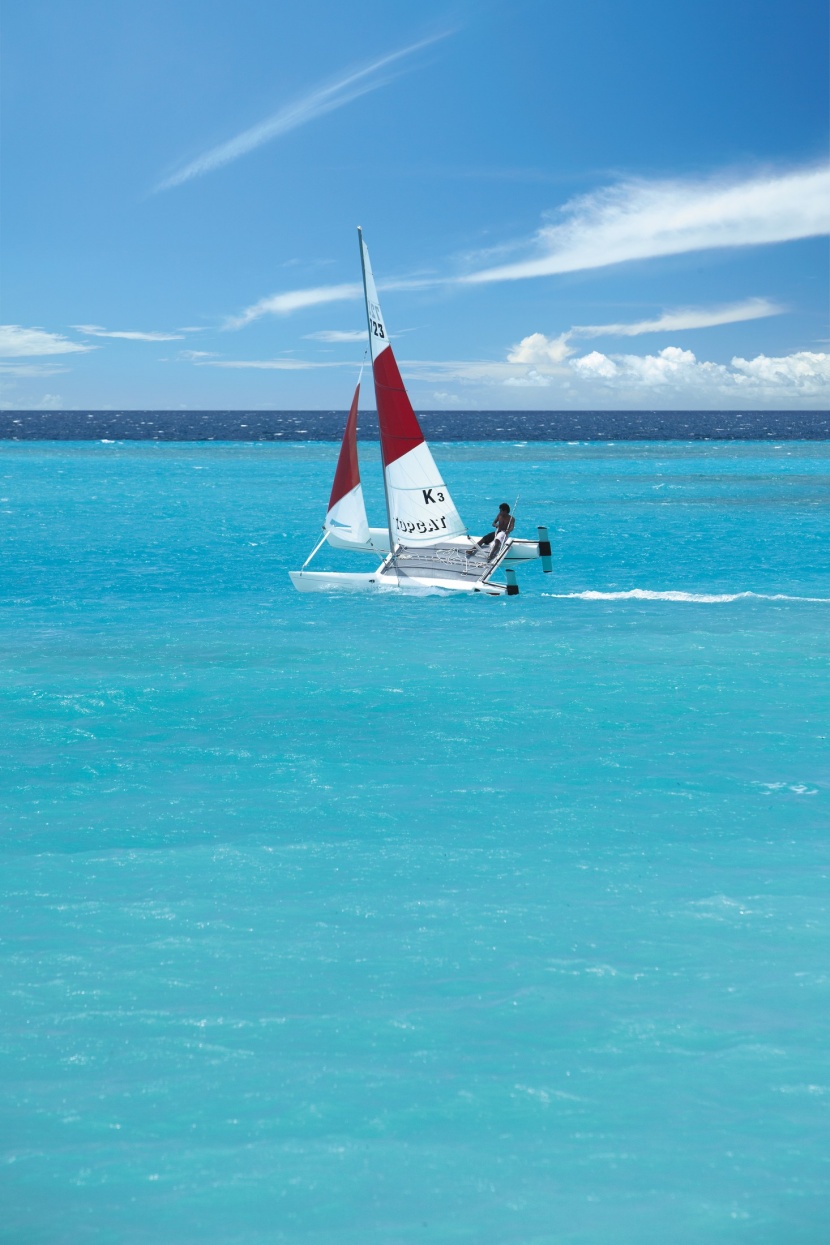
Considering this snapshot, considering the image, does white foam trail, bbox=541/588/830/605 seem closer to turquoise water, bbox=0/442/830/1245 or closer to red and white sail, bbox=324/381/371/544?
red and white sail, bbox=324/381/371/544

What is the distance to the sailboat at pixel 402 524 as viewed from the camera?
31.6 meters

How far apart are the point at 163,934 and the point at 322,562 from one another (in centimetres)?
3482

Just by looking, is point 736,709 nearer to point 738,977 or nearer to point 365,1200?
point 738,977

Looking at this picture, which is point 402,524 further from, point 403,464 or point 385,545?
point 403,464

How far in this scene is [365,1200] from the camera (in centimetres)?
716

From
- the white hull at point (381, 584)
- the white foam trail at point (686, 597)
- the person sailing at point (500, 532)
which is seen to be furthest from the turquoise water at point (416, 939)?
the person sailing at point (500, 532)

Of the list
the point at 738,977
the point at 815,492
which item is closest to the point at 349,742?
the point at 738,977

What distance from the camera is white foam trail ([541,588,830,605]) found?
103 ft

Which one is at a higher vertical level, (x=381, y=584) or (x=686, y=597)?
(x=381, y=584)

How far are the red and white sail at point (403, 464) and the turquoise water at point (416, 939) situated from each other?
8.39 metres

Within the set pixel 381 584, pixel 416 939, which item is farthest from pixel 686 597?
pixel 416 939

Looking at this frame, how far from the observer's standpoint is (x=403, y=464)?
32.9 meters

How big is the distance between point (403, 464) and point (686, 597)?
932 centimetres

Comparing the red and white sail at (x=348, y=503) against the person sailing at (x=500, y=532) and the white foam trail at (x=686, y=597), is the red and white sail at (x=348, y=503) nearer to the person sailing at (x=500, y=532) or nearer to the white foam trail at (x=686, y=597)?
the person sailing at (x=500, y=532)
